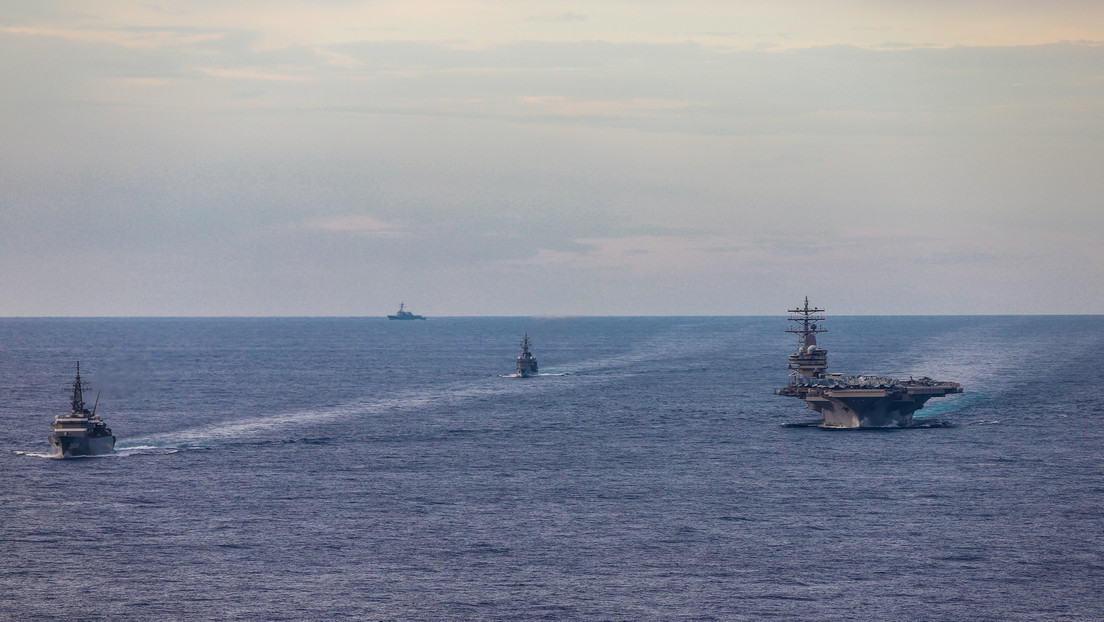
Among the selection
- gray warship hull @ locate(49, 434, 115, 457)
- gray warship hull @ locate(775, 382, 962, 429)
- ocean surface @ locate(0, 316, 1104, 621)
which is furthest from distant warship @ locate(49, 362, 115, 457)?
gray warship hull @ locate(775, 382, 962, 429)

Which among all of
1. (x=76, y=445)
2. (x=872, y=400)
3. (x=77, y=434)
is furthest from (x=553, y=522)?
(x=872, y=400)

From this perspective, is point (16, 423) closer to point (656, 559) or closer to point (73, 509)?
point (73, 509)

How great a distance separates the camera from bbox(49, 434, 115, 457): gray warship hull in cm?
12631

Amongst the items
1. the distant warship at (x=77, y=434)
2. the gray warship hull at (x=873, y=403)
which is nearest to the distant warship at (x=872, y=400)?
the gray warship hull at (x=873, y=403)

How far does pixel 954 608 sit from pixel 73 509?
66.4 meters

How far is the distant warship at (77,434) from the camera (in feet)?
414

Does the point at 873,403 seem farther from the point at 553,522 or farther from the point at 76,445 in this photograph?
the point at 76,445

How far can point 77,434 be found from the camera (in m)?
126

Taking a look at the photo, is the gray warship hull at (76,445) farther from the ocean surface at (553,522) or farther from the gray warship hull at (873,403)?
the gray warship hull at (873,403)

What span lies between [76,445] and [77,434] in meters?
1.20

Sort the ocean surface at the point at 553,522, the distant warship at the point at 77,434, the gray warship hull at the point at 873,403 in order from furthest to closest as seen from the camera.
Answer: the gray warship hull at the point at 873,403, the distant warship at the point at 77,434, the ocean surface at the point at 553,522

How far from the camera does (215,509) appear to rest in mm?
99062

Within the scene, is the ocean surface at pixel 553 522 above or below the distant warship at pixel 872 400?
below

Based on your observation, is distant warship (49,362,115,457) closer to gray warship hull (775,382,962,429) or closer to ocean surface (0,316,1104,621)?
ocean surface (0,316,1104,621)
